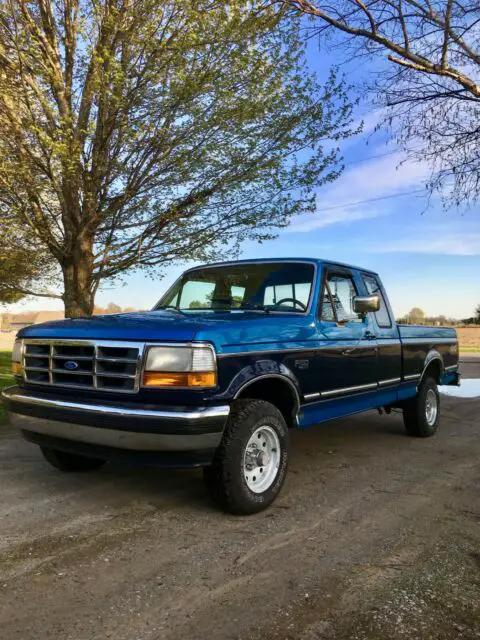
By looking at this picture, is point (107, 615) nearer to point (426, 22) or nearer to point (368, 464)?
point (368, 464)

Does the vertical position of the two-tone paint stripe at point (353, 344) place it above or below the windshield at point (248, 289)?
below

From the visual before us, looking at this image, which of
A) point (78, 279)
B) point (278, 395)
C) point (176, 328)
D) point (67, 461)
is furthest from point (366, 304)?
point (78, 279)

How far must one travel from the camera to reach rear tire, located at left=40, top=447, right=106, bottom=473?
4.69 m

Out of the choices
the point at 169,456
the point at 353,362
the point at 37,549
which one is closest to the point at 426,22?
the point at 353,362

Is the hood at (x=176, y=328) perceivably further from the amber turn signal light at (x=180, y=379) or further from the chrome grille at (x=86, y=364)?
the amber turn signal light at (x=180, y=379)

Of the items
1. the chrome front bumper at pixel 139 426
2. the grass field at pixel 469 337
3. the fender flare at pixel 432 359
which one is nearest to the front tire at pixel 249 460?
the chrome front bumper at pixel 139 426

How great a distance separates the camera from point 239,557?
3125 mm

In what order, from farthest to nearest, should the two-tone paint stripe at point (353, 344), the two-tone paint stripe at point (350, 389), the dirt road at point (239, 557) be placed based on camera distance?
1. the two-tone paint stripe at point (350, 389)
2. the two-tone paint stripe at point (353, 344)
3. the dirt road at point (239, 557)

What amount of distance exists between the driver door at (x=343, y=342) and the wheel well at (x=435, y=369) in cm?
184

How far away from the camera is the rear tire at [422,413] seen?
6.66m

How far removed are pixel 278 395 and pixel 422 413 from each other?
3135 millimetres

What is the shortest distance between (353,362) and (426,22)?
5.39 m

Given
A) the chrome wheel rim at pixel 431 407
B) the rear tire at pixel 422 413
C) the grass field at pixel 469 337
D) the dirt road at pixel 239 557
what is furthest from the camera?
the grass field at pixel 469 337

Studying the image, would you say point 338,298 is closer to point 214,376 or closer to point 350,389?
point 350,389
